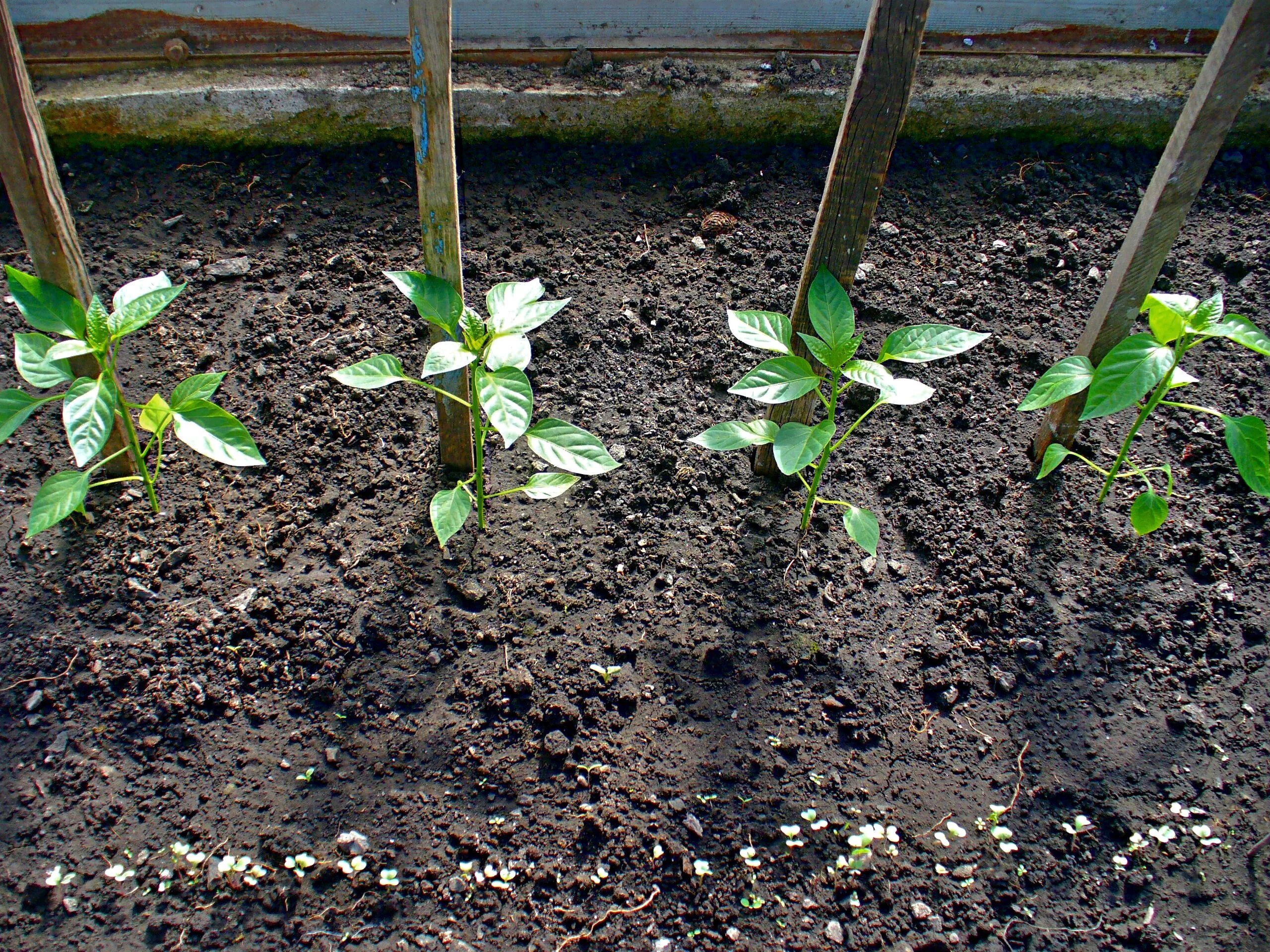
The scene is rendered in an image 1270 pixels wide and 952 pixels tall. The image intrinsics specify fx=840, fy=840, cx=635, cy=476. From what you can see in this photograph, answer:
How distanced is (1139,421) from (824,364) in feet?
2.75

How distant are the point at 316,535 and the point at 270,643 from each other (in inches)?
11.9

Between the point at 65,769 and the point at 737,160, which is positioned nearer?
the point at 65,769

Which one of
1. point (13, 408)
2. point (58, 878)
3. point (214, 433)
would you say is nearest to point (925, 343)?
point (214, 433)

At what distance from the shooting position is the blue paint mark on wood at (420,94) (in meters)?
1.61

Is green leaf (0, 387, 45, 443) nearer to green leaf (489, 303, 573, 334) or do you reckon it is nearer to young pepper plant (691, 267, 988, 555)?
green leaf (489, 303, 573, 334)

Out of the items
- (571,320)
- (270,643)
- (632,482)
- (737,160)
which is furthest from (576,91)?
(270,643)

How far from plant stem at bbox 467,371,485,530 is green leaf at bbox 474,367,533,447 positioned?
62 mm

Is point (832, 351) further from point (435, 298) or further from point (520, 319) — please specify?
point (435, 298)

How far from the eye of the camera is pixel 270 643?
77.1 inches

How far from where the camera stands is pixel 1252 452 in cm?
187

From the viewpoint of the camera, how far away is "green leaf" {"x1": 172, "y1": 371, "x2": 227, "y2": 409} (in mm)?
1896

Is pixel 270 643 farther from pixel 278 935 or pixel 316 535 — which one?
pixel 278 935

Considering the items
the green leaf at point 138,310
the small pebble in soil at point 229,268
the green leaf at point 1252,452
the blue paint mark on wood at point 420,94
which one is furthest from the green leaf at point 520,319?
the green leaf at point 1252,452

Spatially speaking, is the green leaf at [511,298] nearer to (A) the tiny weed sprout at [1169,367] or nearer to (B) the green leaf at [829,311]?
(B) the green leaf at [829,311]
